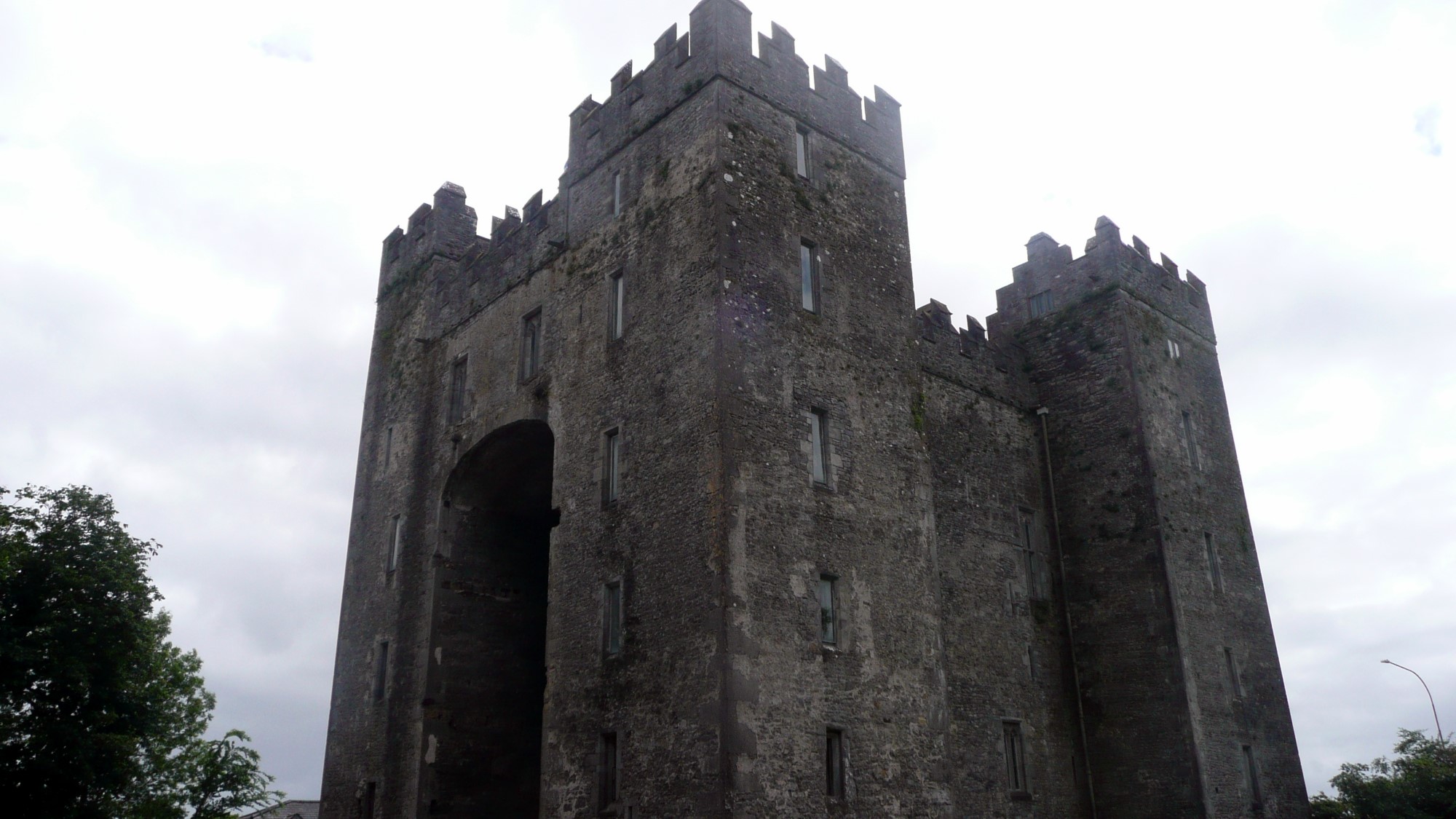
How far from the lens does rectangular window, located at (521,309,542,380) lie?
2319 centimetres

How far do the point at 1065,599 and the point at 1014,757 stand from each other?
4.33 meters

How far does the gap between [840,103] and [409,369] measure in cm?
1275

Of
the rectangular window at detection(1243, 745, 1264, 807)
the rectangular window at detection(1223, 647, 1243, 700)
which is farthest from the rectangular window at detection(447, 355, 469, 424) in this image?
the rectangular window at detection(1243, 745, 1264, 807)

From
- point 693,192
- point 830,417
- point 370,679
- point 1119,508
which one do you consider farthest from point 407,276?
point 1119,508

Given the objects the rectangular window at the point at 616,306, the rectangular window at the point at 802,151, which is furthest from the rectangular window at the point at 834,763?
the rectangular window at the point at 802,151

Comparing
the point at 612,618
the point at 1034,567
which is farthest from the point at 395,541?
the point at 1034,567

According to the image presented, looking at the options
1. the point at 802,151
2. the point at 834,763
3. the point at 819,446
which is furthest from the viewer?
the point at 802,151

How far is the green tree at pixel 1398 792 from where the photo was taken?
85.3 feet

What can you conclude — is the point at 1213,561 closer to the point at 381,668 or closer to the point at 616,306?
the point at 616,306

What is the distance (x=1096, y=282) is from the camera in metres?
28.0

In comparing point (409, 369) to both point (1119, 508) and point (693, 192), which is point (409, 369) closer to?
point (693, 192)

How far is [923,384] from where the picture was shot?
2573 centimetres

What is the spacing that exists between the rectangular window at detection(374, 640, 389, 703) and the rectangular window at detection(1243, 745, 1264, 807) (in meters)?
19.1

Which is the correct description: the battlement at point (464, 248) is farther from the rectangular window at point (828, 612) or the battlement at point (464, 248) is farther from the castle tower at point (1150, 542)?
the castle tower at point (1150, 542)
